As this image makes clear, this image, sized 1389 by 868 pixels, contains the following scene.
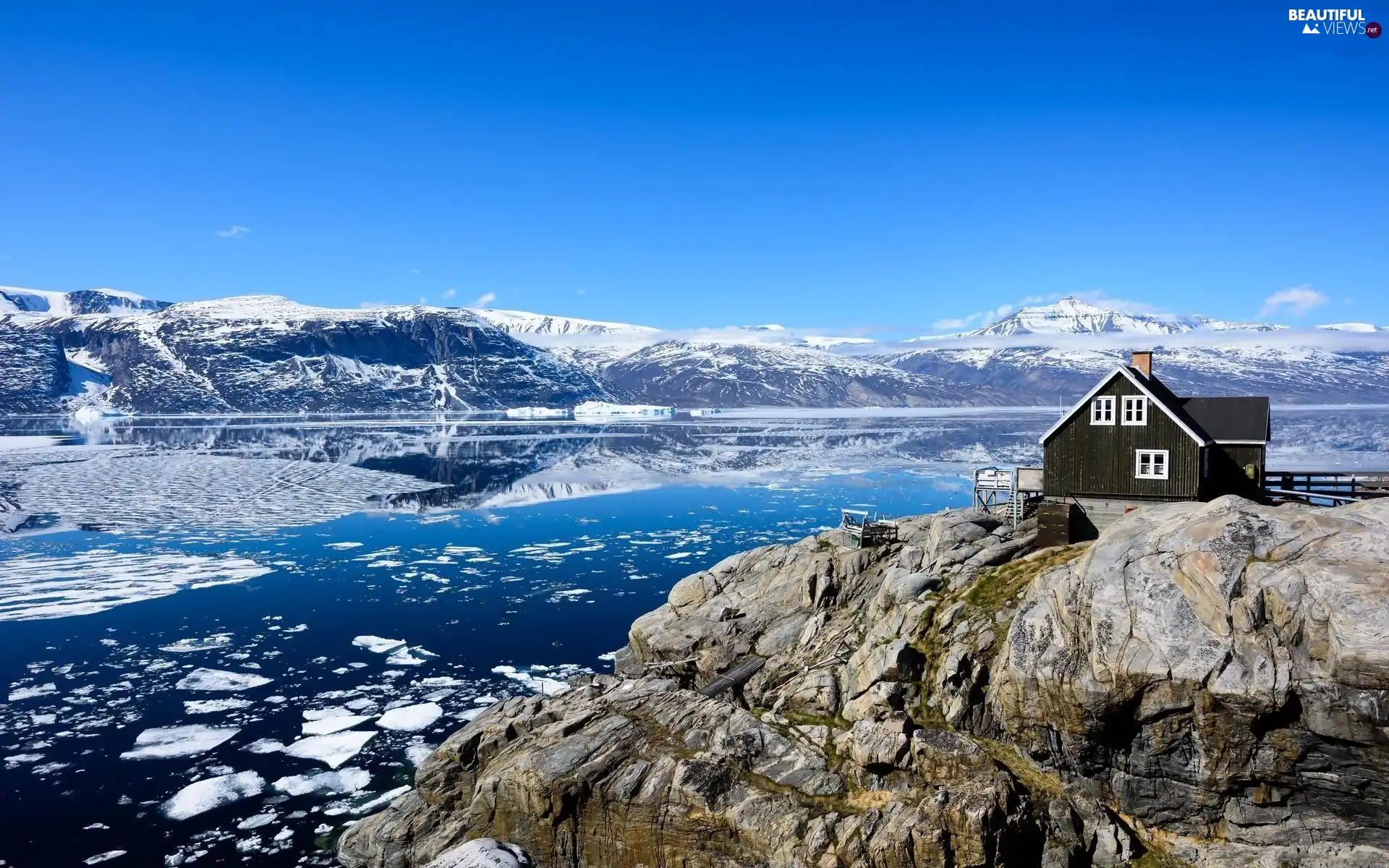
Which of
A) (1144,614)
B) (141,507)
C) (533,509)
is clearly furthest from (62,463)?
(1144,614)

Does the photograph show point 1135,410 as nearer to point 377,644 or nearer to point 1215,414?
point 1215,414

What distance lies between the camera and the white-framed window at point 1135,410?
96.7 ft

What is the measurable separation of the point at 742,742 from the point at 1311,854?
522 inches

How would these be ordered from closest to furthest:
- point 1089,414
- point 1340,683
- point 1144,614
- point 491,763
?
point 1340,683, point 1144,614, point 491,763, point 1089,414

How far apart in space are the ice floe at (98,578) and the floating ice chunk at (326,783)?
934 inches

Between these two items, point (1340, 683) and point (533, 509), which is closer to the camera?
point (1340, 683)

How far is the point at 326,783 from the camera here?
27.9 metres

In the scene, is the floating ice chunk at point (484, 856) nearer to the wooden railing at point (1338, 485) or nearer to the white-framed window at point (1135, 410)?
the white-framed window at point (1135, 410)

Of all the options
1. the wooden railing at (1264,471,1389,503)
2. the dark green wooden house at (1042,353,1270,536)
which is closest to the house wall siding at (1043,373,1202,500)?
the dark green wooden house at (1042,353,1270,536)

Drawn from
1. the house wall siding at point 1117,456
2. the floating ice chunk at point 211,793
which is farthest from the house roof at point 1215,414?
the floating ice chunk at point 211,793

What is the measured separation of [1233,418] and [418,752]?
3256 centimetres

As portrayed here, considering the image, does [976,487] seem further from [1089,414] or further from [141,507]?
[141,507]

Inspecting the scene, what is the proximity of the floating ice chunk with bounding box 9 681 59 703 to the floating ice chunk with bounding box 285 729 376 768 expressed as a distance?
39.6 feet

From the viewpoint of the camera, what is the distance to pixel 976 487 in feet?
125
